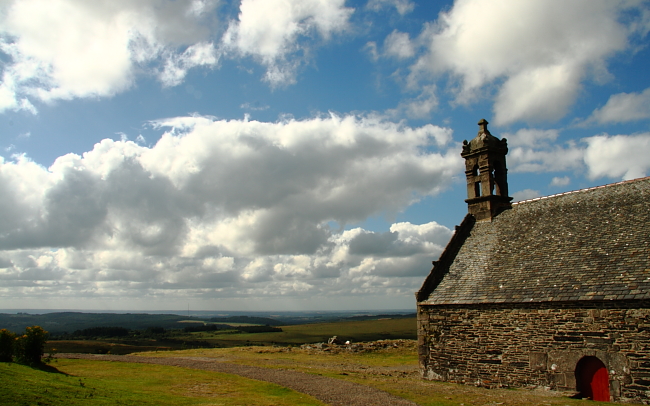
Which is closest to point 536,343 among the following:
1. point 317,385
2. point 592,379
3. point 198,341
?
point 592,379

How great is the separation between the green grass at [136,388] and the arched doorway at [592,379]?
10.9 metres

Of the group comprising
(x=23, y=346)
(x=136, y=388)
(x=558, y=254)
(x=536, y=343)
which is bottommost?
(x=136, y=388)

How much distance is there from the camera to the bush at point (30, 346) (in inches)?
735

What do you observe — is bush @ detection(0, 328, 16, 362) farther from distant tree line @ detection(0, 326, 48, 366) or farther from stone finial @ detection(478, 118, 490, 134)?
stone finial @ detection(478, 118, 490, 134)

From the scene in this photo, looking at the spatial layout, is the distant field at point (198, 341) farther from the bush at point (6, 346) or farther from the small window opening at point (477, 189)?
the small window opening at point (477, 189)

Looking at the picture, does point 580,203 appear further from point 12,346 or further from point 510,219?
point 12,346

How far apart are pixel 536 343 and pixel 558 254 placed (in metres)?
4.60

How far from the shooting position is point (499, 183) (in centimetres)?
2855

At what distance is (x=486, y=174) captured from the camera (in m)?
28.3

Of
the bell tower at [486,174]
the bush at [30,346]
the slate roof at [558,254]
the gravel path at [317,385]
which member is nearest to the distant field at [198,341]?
the bush at [30,346]

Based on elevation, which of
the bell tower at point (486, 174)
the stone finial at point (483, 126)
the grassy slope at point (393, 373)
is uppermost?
the stone finial at point (483, 126)

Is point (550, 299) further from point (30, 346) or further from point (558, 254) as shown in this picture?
point (30, 346)

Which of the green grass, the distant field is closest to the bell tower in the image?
the green grass

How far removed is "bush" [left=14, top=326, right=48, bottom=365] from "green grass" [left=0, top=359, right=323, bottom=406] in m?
1.09
